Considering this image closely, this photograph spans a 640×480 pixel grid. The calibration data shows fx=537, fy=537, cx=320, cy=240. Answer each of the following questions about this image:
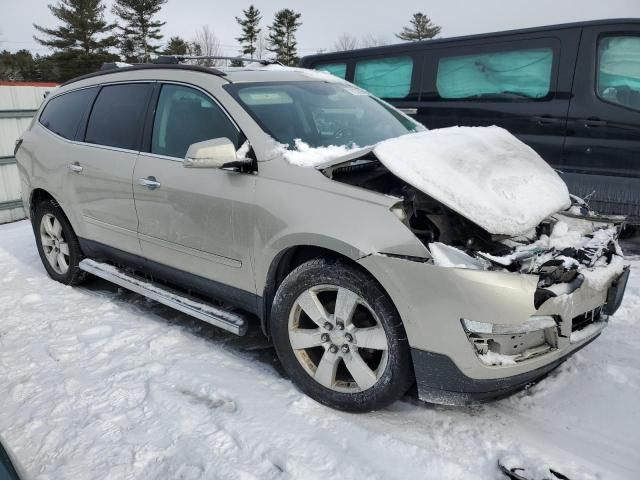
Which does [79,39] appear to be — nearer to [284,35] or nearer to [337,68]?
[284,35]

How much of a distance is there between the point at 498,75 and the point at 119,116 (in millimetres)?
3719

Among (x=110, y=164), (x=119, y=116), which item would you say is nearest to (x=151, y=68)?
(x=119, y=116)

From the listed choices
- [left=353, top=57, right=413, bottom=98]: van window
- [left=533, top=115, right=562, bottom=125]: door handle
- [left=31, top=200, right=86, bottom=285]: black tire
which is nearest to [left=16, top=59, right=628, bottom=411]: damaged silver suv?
[left=31, top=200, right=86, bottom=285]: black tire

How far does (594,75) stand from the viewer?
4875 mm

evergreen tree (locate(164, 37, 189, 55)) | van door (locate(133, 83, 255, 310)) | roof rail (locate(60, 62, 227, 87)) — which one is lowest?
van door (locate(133, 83, 255, 310))

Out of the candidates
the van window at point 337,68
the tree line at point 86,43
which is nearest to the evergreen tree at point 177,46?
the tree line at point 86,43

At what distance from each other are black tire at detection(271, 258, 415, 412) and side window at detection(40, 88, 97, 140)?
256 centimetres

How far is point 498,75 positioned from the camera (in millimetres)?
5477

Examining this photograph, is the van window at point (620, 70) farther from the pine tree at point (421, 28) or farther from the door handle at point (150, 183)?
the pine tree at point (421, 28)

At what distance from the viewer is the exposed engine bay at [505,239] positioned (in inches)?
91.8

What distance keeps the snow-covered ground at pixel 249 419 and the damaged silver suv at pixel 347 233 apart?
229 millimetres

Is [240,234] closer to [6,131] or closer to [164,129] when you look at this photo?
[164,129]

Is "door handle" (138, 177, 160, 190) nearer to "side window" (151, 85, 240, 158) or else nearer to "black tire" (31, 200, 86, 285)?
"side window" (151, 85, 240, 158)

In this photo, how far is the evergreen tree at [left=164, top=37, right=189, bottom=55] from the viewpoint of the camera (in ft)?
146
